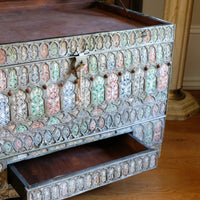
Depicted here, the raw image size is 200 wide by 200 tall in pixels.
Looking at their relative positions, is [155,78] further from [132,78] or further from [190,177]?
[190,177]

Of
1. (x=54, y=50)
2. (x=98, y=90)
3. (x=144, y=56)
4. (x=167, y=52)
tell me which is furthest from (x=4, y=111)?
(x=167, y=52)

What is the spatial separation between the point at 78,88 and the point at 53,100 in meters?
0.11

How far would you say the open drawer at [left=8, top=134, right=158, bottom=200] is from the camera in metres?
1.53

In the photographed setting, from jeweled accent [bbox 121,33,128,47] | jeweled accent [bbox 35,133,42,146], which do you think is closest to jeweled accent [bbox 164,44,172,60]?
jeweled accent [bbox 121,33,128,47]

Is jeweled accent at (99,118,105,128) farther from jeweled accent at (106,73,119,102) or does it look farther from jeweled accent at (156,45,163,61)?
jeweled accent at (156,45,163,61)

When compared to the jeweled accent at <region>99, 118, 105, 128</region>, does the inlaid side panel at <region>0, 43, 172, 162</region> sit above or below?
above

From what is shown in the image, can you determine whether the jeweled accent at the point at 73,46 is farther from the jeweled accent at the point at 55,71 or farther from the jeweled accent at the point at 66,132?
the jeweled accent at the point at 66,132

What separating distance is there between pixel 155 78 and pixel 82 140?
0.40 meters

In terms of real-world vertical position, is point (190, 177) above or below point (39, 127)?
below

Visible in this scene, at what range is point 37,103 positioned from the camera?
62.1 inches

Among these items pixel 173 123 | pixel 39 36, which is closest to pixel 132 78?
pixel 39 36

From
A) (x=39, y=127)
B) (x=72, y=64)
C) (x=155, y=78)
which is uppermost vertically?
(x=72, y=64)

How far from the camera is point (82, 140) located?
1.75 m

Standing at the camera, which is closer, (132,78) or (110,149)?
(132,78)
